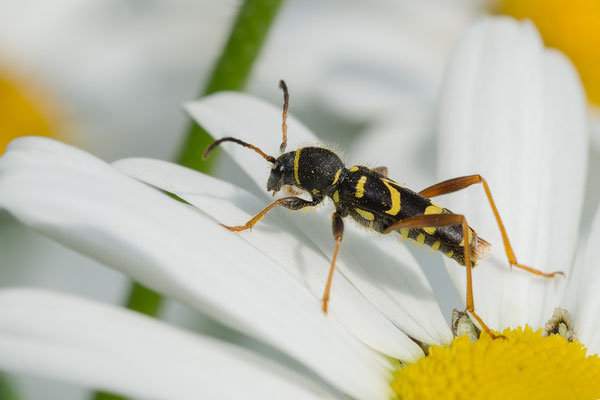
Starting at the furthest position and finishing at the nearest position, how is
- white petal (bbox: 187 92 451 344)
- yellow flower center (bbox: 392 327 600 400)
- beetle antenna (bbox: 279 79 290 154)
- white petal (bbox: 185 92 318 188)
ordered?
beetle antenna (bbox: 279 79 290 154), white petal (bbox: 185 92 318 188), white petal (bbox: 187 92 451 344), yellow flower center (bbox: 392 327 600 400)

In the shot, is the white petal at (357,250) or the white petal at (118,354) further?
the white petal at (357,250)

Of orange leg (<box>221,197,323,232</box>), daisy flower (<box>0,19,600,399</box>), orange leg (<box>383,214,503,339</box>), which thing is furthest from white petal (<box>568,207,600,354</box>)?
orange leg (<box>221,197,323,232</box>)

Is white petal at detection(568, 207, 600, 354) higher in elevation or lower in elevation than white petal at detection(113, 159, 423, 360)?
higher

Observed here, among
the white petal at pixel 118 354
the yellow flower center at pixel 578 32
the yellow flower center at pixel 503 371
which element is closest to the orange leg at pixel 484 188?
the yellow flower center at pixel 503 371

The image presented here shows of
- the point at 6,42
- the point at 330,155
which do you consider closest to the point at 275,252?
the point at 330,155

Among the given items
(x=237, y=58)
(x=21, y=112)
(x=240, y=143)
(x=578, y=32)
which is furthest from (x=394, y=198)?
(x=21, y=112)

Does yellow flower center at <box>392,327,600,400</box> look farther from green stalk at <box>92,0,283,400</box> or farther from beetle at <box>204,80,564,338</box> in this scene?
green stalk at <box>92,0,283,400</box>

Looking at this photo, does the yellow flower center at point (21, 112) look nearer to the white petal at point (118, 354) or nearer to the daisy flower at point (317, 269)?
the daisy flower at point (317, 269)
